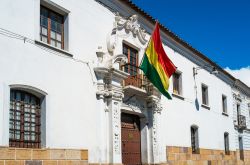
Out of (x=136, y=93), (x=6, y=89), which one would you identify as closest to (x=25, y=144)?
(x=6, y=89)

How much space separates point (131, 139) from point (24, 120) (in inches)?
225

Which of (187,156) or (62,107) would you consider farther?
(187,156)

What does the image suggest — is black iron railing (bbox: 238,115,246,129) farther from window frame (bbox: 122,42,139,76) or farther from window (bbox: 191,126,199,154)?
window frame (bbox: 122,42,139,76)

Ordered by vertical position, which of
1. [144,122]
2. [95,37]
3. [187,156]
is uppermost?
[95,37]

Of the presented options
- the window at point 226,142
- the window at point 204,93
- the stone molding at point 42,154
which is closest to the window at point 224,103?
the window at point 226,142

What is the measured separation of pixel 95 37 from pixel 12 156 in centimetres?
534

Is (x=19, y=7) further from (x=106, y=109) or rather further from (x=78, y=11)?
(x=106, y=109)

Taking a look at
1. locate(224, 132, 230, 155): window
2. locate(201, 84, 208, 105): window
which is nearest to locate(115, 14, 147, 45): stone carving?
locate(201, 84, 208, 105): window

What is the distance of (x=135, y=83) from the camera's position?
14859mm

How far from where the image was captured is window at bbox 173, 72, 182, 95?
1877 centimetres

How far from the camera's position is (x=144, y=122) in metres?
15.5

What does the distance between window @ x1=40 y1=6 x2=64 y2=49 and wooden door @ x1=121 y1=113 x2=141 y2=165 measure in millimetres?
4229

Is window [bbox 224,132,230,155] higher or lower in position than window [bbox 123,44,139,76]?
lower

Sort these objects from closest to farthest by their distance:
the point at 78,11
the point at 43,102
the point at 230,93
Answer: the point at 43,102 → the point at 78,11 → the point at 230,93
